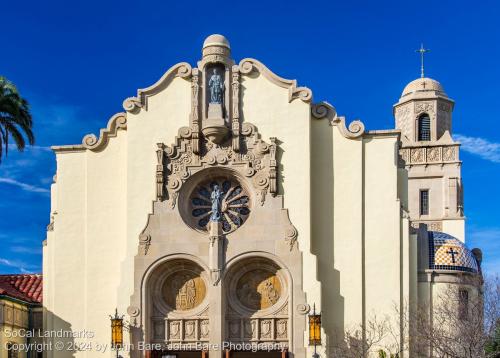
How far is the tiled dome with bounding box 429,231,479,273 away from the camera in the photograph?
40.6 meters

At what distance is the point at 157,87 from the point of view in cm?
4194

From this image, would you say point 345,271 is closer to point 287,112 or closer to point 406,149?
point 287,112

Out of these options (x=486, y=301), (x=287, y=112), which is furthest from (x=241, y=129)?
(x=486, y=301)


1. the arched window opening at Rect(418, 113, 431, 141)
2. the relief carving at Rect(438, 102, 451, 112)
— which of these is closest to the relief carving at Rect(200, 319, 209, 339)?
the arched window opening at Rect(418, 113, 431, 141)

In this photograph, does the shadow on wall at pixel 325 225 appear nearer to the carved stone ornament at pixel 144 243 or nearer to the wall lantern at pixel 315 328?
the wall lantern at pixel 315 328

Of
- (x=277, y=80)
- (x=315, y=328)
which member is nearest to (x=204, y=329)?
(x=315, y=328)

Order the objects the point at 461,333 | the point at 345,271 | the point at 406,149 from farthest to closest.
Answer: the point at 406,149, the point at 345,271, the point at 461,333

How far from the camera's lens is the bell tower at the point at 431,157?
189 feet

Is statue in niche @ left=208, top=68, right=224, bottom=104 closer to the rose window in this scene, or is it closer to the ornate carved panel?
the rose window

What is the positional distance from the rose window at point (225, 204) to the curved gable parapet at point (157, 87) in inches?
174

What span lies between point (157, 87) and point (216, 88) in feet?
8.50

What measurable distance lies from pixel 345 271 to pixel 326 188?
355cm

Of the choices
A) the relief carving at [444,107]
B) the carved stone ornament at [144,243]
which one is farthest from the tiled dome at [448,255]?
the relief carving at [444,107]

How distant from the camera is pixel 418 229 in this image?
136 feet
